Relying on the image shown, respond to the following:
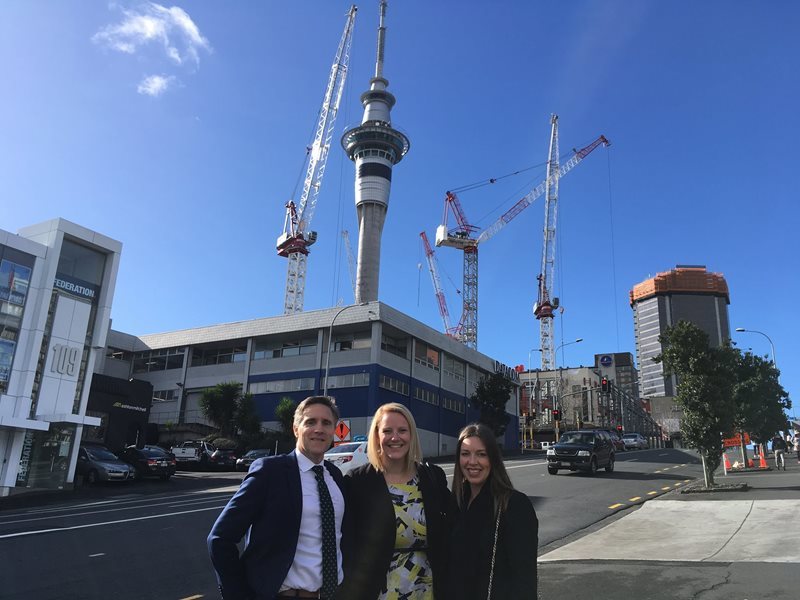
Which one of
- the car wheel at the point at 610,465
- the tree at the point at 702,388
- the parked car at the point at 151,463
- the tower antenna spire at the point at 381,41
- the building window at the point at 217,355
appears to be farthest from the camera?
the tower antenna spire at the point at 381,41

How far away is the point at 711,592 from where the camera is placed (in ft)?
21.0

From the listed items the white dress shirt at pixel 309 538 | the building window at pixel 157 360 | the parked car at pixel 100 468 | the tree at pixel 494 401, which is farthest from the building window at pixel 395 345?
the white dress shirt at pixel 309 538

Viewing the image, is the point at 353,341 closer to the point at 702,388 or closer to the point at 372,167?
the point at 702,388

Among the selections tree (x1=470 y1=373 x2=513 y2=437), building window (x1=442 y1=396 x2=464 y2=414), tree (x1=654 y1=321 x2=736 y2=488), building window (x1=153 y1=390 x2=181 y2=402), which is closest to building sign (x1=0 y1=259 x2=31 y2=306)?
tree (x1=654 y1=321 x2=736 y2=488)

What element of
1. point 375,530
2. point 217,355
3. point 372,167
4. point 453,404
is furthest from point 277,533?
point 372,167

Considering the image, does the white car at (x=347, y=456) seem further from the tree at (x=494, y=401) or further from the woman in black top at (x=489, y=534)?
the tree at (x=494, y=401)

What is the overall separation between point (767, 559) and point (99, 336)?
27.3m

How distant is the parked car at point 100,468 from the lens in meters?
25.5

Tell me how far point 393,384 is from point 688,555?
43585mm

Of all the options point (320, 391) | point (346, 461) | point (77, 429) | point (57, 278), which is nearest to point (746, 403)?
point (346, 461)

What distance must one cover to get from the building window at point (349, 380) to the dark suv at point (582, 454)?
28002 millimetres

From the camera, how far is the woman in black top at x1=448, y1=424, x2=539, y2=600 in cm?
314

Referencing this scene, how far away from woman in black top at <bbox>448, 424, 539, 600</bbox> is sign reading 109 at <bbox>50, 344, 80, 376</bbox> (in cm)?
2664

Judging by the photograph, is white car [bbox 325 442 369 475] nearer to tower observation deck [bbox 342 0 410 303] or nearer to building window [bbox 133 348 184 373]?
building window [bbox 133 348 184 373]
